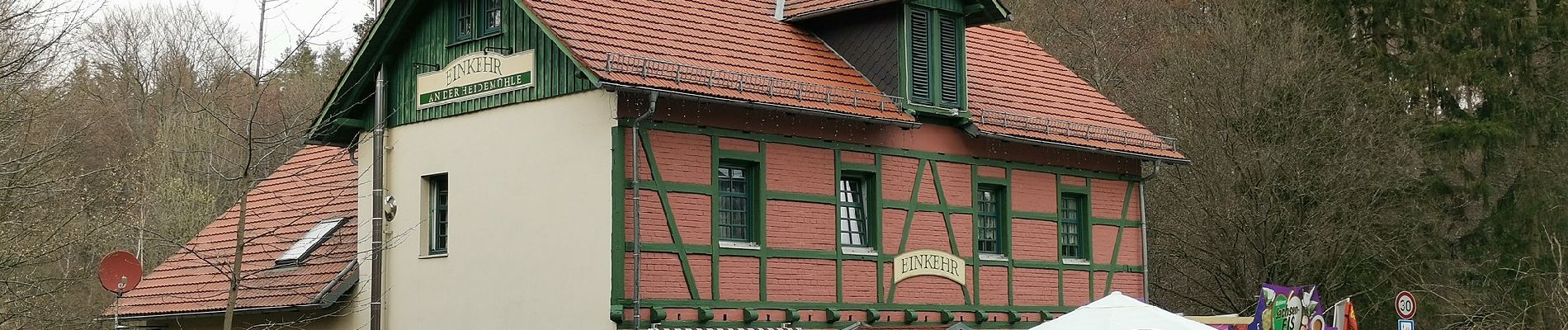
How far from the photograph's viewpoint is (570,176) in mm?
17906

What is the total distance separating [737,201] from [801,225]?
792 mm

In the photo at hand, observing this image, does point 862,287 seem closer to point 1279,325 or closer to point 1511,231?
point 1279,325

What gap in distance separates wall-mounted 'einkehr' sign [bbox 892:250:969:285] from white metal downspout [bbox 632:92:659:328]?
371 cm

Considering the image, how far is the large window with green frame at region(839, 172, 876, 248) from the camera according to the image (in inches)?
784

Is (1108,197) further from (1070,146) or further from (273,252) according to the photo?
(273,252)

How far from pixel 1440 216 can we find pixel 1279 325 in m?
9.99

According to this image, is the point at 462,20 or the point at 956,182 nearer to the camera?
the point at 462,20

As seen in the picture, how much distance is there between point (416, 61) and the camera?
66.1ft

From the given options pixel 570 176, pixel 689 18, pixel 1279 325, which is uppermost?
pixel 689 18

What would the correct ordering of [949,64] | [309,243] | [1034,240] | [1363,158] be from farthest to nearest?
1. [1363,158]
2. [1034,240]
3. [309,243]
4. [949,64]

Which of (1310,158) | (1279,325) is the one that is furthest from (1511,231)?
(1279,325)

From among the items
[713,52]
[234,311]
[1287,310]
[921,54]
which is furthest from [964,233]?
[234,311]

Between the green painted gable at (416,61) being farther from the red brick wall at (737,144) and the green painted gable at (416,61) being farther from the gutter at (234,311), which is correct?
the gutter at (234,311)

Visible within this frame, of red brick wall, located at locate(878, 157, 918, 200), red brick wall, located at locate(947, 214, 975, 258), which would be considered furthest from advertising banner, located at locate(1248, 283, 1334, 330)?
red brick wall, located at locate(878, 157, 918, 200)
